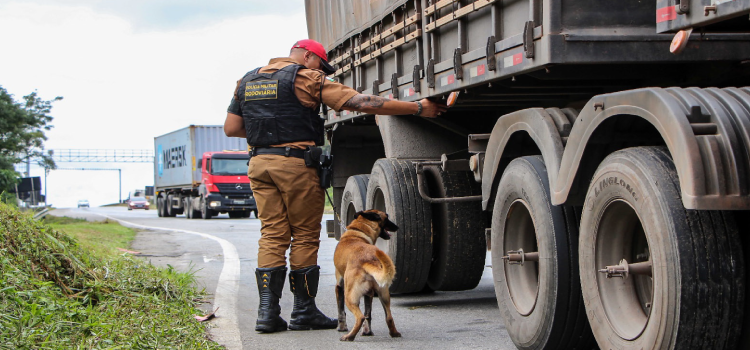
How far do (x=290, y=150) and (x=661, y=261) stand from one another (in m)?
3.21

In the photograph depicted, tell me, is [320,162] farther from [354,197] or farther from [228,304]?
Result: [354,197]

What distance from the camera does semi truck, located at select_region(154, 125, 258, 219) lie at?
106 feet

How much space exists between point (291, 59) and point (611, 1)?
8.41ft

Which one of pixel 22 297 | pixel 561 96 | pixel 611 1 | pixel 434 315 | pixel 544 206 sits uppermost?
pixel 611 1

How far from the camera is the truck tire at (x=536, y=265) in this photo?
4344mm

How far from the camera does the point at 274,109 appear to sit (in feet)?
19.5

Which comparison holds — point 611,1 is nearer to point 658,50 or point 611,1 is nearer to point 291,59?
point 658,50

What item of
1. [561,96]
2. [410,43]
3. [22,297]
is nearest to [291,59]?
[410,43]

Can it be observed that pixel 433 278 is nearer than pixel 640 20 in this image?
No

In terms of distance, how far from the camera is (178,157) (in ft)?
129

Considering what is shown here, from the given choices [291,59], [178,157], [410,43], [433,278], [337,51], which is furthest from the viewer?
[178,157]

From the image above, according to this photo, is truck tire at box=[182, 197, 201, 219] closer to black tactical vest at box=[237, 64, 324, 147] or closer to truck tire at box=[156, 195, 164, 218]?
truck tire at box=[156, 195, 164, 218]

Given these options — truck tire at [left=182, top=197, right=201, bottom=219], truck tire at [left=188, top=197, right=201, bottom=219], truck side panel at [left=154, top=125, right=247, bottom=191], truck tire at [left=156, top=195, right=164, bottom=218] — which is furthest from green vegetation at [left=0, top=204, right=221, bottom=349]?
truck tire at [left=156, top=195, right=164, bottom=218]

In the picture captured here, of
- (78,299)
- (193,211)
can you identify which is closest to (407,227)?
(78,299)
